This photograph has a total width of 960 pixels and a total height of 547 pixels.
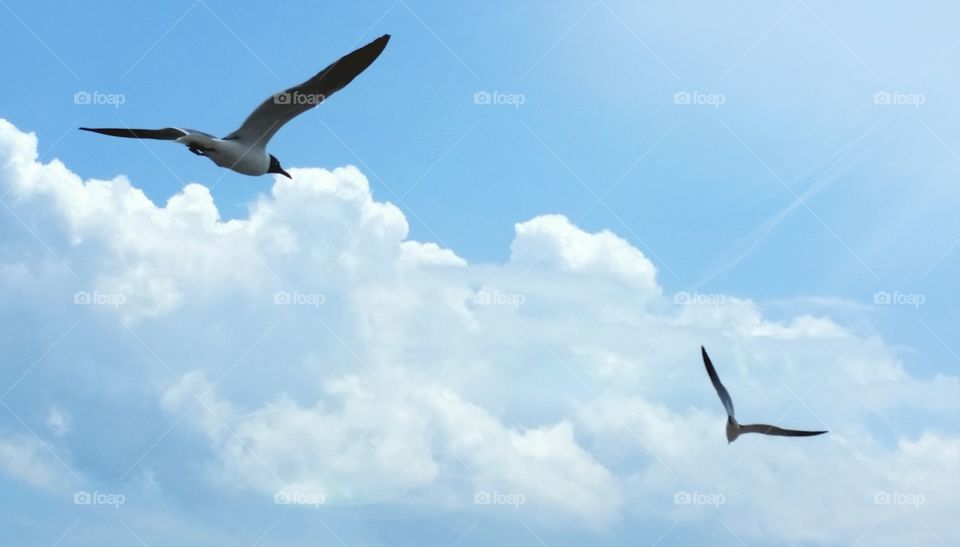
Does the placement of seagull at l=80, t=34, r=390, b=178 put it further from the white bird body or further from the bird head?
the bird head

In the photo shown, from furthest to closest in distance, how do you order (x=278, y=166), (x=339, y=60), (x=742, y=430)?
(x=742, y=430) → (x=278, y=166) → (x=339, y=60)

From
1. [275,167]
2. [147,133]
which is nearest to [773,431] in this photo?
[275,167]

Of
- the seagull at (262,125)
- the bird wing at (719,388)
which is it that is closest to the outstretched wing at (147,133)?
the seagull at (262,125)

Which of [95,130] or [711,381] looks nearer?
[95,130]

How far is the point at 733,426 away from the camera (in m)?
20.9

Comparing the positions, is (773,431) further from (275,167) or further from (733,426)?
(275,167)

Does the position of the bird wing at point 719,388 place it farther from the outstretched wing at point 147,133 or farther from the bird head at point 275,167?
the outstretched wing at point 147,133

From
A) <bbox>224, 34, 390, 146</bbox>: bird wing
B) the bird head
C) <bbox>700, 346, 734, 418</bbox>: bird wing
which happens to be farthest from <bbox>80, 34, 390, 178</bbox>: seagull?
<bbox>700, 346, 734, 418</bbox>: bird wing

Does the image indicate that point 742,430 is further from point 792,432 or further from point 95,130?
point 95,130

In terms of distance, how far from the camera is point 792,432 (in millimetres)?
21391

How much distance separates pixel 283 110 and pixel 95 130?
287 cm

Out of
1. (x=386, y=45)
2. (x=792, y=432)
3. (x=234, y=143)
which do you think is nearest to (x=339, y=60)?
(x=386, y=45)

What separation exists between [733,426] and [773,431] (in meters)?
1.04

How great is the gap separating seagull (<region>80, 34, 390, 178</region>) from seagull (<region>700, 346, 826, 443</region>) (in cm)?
986
